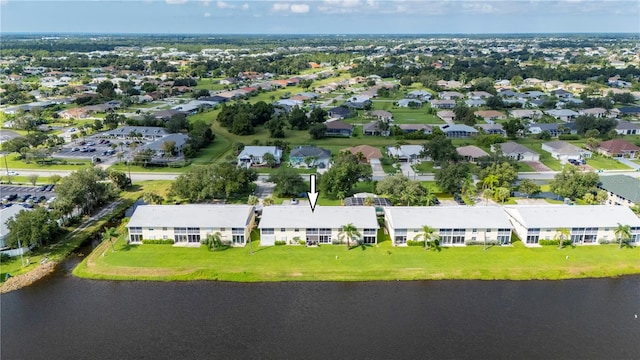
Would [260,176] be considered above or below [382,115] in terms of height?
below

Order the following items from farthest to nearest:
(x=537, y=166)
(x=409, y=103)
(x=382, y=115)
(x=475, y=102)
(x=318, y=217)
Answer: (x=409, y=103)
(x=475, y=102)
(x=382, y=115)
(x=537, y=166)
(x=318, y=217)

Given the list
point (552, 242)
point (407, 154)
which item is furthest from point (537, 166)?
point (552, 242)

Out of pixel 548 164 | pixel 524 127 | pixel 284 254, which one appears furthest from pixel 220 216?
pixel 524 127

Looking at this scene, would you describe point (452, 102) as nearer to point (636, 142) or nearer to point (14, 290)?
point (636, 142)

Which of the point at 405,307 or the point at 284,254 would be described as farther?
the point at 284,254

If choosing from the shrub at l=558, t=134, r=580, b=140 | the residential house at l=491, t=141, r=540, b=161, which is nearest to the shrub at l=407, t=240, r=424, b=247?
the residential house at l=491, t=141, r=540, b=161

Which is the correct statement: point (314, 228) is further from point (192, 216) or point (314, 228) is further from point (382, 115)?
point (382, 115)

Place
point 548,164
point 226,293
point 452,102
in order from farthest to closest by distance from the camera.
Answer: point 452,102 → point 548,164 → point 226,293
